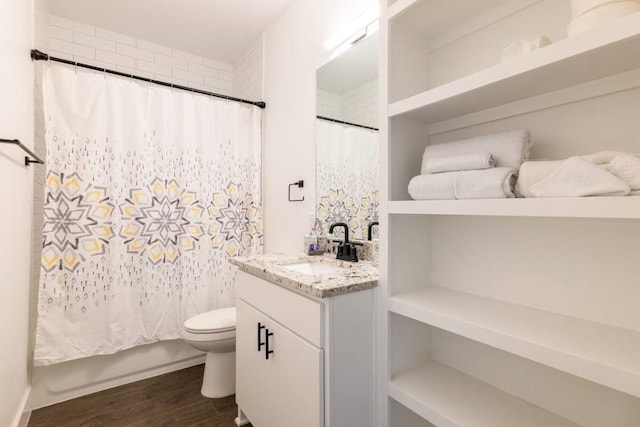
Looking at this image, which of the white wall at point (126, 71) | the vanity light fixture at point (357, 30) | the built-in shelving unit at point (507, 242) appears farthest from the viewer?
the white wall at point (126, 71)

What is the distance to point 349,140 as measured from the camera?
176 cm

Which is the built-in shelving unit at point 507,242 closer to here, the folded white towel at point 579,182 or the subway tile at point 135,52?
the folded white towel at point 579,182

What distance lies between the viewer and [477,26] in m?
1.05

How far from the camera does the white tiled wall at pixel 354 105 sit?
1.58 meters

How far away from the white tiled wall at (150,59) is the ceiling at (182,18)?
2.6 inches

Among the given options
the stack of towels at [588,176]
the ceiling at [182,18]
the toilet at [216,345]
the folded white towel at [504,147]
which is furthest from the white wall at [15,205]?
the stack of towels at [588,176]

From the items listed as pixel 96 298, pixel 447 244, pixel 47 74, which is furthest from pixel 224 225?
pixel 447 244

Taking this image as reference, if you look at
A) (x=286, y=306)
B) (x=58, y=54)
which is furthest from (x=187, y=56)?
→ (x=286, y=306)

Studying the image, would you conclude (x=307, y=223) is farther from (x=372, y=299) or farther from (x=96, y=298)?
(x=96, y=298)

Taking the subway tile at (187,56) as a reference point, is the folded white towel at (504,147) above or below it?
below

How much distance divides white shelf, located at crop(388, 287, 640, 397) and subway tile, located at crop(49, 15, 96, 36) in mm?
3012

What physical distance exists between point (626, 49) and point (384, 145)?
0.63 meters

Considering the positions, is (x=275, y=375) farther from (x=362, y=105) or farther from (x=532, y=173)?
(x=362, y=105)

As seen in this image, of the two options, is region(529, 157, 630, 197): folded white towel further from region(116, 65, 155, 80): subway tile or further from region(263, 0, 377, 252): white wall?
region(116, 65, 155, 80): subway tile
